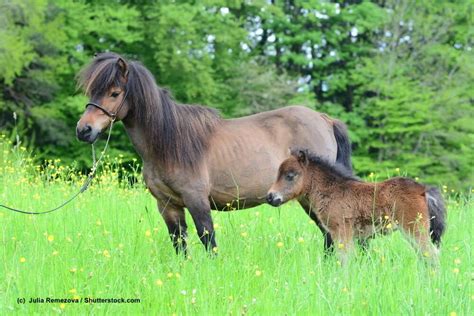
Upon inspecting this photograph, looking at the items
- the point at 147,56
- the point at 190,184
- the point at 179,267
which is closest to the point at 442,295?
the point at 179,267

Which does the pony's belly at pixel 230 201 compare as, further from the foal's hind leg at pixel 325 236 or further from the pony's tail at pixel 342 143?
the pony's tail at pixel 342 143

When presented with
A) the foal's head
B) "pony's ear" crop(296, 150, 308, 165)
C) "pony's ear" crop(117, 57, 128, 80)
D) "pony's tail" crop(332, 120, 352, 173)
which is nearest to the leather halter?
"pony's ear" crop(117, 57, 128, 80)

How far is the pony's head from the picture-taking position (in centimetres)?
591

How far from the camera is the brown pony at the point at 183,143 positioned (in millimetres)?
6016

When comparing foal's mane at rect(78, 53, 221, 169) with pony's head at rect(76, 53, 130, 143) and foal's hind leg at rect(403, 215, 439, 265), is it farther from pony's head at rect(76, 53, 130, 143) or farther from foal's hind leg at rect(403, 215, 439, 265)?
foal's hind leg at rect(403, 215, 439, 265)

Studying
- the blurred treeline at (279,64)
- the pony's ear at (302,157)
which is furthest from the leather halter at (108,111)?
the blurred treeline at (279,64)

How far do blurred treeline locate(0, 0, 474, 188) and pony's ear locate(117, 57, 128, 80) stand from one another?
1760 centimetres

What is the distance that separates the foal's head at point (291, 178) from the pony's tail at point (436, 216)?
1.15 meters

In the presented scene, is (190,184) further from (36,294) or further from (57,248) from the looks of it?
(36,294)

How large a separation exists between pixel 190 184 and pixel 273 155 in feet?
3.79

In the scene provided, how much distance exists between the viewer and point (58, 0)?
2608 cm

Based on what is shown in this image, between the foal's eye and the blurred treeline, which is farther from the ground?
the foal's eye

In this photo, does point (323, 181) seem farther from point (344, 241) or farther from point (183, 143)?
point (183, 143)

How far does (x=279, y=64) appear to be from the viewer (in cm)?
3148
